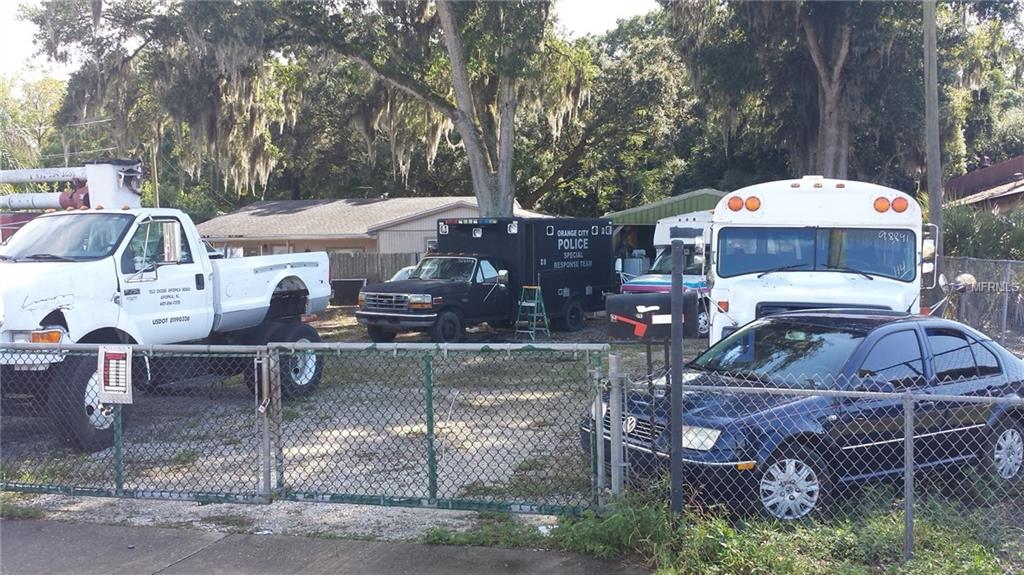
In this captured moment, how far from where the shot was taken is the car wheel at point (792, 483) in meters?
5.91

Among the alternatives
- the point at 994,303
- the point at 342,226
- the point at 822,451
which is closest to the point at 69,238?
the point at 822,451

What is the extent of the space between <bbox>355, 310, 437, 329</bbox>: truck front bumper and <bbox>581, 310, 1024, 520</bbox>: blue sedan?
993cm

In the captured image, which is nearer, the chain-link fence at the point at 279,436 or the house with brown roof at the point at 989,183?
the chain-link fence at the point at 279,436

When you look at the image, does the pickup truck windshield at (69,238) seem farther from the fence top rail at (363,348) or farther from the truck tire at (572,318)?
the truck tire at (572,318)

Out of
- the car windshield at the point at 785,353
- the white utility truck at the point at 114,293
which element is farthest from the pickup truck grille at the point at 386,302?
the car windshield at the point at 785,353

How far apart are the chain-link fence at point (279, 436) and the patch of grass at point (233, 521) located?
171 millimetres

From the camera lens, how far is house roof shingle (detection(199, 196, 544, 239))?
31953 millimetres

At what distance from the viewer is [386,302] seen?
17391 mm

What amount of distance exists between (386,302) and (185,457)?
916 centimetres

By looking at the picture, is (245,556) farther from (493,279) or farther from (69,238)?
(493,279)

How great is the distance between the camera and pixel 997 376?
7.10 meters

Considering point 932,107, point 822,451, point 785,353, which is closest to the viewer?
point 822,451

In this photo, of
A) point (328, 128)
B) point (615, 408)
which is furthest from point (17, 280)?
point (328, 128)

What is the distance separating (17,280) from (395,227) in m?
23.3
